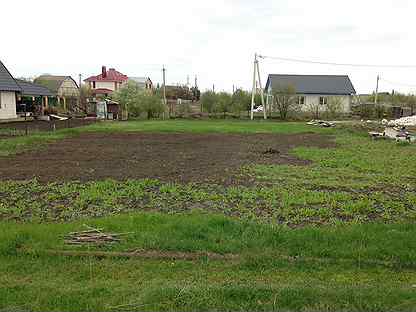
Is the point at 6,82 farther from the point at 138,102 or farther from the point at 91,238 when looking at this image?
the point at 91,238

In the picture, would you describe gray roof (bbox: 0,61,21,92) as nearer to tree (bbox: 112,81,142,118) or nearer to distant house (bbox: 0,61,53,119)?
distant house (bbox: 0,61,53,119)

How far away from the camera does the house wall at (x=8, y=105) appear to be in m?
27.9

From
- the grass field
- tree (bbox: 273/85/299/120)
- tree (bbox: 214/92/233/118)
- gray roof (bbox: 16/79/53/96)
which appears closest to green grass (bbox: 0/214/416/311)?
the grass field

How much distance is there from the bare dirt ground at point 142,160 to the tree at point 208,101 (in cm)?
2138

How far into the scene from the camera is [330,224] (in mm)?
5531

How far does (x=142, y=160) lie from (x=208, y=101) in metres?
26.8

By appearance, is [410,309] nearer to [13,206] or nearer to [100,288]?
[100,288]

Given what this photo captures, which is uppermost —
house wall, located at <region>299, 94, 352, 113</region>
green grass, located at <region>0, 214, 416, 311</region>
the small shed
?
house wall, located at <region>299, 94, 352, 113</region>

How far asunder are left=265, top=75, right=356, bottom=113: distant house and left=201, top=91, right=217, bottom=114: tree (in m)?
9.52

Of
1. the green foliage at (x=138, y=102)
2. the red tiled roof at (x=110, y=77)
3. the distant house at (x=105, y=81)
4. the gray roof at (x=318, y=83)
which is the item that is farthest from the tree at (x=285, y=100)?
the red tiled roof at (x=110, y=77)

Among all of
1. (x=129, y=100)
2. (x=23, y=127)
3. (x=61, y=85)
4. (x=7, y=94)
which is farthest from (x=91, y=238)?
(x=61, y=85)

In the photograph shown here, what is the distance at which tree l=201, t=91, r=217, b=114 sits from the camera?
3778 centimetres

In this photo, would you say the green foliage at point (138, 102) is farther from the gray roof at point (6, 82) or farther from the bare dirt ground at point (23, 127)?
the gray roof at point (6, 82)

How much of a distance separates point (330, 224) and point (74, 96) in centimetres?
4582
